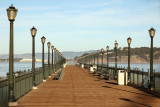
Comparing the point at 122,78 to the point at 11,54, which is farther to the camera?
the point at 122,78

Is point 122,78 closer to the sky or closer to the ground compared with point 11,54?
closer to the ground

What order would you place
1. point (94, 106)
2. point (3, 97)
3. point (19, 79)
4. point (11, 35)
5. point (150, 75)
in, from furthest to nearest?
point (150, 75), point (19, 79), point (11, 35), point (94, 106), point (3, 97)

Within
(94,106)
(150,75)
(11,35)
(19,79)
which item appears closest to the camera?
(94,106)

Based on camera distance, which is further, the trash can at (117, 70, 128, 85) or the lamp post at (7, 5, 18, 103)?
the trash can at (117, 70, 128, 85)

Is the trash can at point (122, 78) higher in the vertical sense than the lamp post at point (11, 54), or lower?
lower

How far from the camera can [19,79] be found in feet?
54.6

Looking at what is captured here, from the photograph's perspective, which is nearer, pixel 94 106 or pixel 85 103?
pixel 94 106

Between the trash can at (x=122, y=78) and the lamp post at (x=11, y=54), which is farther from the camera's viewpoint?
the trash can at (x=122, y=78)

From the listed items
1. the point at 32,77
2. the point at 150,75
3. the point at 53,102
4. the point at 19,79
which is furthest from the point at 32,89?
the point at 150,75

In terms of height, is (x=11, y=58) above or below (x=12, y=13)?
below

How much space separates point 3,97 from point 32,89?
916 cm

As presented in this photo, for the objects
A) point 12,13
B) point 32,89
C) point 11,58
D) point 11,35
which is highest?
point 12,13

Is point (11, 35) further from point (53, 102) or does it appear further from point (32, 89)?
point (32, 89)

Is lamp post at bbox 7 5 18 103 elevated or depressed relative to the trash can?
elevated
